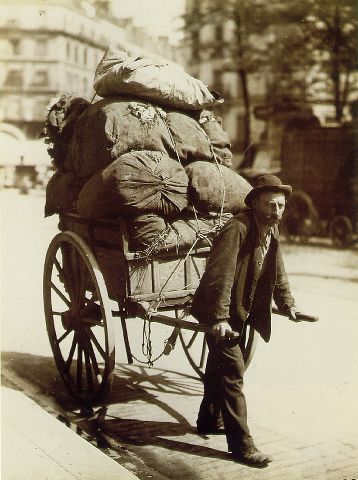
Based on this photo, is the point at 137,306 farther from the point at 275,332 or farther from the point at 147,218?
the point at 275,332

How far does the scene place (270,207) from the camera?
3977mm

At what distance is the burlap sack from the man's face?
1348 mm

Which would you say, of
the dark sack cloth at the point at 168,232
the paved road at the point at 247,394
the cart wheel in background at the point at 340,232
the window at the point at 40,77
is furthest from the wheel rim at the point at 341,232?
the dark sack cloth at the point at 168,232

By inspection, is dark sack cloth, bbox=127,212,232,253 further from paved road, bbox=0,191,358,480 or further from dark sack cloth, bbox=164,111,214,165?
paved road, bbox=0,191,358,480

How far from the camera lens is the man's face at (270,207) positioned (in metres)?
3.96

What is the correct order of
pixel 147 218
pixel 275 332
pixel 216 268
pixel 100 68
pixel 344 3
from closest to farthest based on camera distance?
pixel 216 268, pixel 147 218, pixel 100 68, pixel 275 332, pixel 344 3

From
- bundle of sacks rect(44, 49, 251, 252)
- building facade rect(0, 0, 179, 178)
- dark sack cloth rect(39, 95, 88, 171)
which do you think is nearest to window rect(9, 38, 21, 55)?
building facade rect(0, 0, 179, 178)

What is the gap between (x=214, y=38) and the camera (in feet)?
52.4

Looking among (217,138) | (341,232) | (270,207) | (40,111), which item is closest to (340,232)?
(341,232)

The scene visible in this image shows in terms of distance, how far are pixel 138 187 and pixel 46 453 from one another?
6.11 feet

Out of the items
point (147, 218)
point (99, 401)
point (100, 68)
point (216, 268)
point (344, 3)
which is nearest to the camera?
point (216, 268)

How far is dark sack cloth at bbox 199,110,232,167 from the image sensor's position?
16.9 feet

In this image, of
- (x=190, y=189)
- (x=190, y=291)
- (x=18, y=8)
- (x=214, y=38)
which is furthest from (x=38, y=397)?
(x=214, y=38)

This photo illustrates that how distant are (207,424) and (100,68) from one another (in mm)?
2934
